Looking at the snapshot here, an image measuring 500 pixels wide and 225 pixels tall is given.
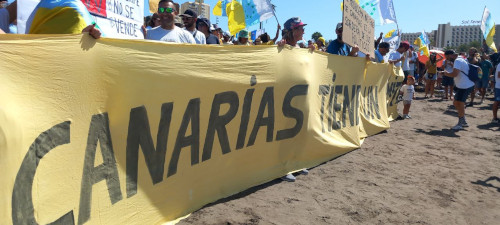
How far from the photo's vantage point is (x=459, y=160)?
5691mm

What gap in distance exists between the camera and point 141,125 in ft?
9.07

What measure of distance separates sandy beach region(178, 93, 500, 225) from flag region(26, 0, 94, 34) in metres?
1.68

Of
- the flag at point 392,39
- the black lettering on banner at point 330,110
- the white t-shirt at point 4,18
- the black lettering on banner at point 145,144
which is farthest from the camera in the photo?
the flag at point 392,39

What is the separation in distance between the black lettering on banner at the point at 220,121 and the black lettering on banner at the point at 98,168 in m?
0.95

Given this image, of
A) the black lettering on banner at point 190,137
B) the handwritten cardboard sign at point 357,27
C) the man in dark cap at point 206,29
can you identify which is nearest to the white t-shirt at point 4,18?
the black lettering on banner at point 190,137

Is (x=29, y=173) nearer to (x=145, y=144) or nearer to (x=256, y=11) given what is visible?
(x=145, y=144)

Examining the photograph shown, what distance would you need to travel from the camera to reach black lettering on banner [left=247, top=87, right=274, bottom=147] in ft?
13.2

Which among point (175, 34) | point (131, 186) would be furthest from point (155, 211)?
point (175, 34)

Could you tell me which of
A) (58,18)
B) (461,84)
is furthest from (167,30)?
(461,84)

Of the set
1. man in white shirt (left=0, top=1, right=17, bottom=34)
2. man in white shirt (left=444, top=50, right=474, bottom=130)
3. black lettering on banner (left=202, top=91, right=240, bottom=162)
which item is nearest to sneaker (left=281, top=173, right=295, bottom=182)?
black lettering on banner (left=202, top=91, right=240, bottom=162)

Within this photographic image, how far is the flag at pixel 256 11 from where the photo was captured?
787cm

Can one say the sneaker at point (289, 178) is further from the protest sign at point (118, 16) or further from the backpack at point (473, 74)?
the backpack at point (473, 74)

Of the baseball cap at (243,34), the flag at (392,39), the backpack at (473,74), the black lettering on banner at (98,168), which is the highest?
the flag at (392,39)

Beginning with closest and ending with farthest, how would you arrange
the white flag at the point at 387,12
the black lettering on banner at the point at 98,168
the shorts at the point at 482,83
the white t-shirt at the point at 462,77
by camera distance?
the black lettering on banner at the point at 98,168 → the white t-shirt at the point at 462,77 → the white flag at the point at 387,12 → the shorts at the point at 482,83
